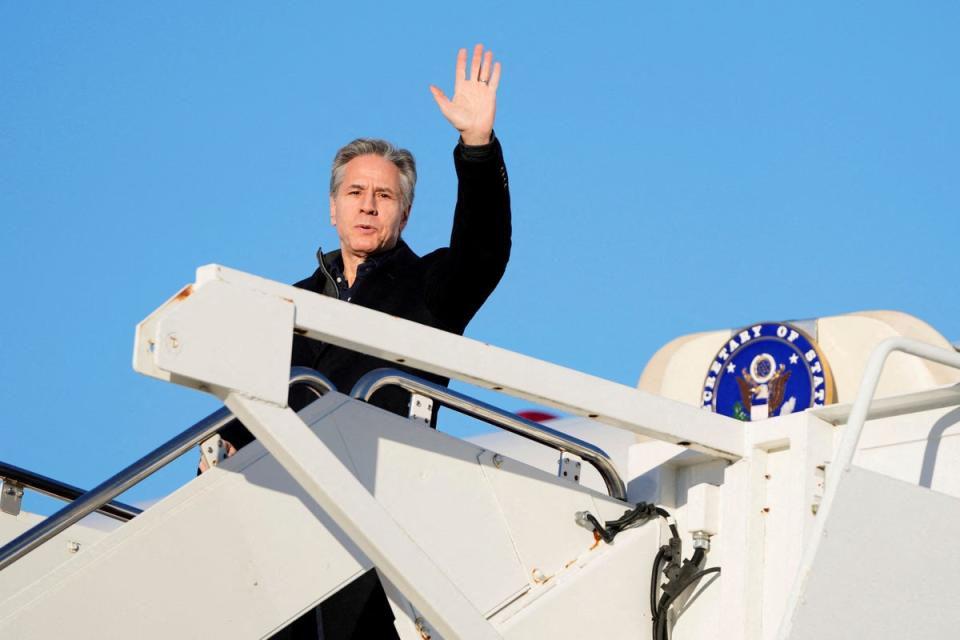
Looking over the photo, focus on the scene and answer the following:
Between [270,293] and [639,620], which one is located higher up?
[270,293]

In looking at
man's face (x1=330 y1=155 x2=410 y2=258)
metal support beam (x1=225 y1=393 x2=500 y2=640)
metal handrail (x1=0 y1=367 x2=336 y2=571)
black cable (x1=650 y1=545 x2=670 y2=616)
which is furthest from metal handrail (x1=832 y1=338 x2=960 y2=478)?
man's face (x1=330 y1=155 x2=410 y2=258)

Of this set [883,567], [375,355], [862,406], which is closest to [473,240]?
[375,355]

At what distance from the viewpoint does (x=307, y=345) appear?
595cm

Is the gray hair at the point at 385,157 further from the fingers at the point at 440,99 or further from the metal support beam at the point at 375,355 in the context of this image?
the metal support beam at the point at 375,355

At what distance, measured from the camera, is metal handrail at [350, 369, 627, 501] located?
477 cm

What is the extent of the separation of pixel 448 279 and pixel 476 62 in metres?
0.79

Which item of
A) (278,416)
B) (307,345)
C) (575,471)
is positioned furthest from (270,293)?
→ (307,345)

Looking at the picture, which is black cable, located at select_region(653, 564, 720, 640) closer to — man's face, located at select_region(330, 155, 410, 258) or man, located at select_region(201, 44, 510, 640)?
man, located at select_region(201, 44, 510, 640)

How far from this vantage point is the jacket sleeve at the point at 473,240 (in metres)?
5.46

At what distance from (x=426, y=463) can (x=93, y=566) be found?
1.04 meters

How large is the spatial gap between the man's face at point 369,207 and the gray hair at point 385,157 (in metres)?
0.03

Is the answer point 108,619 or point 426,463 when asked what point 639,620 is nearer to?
point 426,463

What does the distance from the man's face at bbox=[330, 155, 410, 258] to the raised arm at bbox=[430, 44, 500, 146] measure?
82 centimetres

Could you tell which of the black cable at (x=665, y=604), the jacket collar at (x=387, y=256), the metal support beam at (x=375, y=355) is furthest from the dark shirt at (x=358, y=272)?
the black cable at (x=665, y=604)
